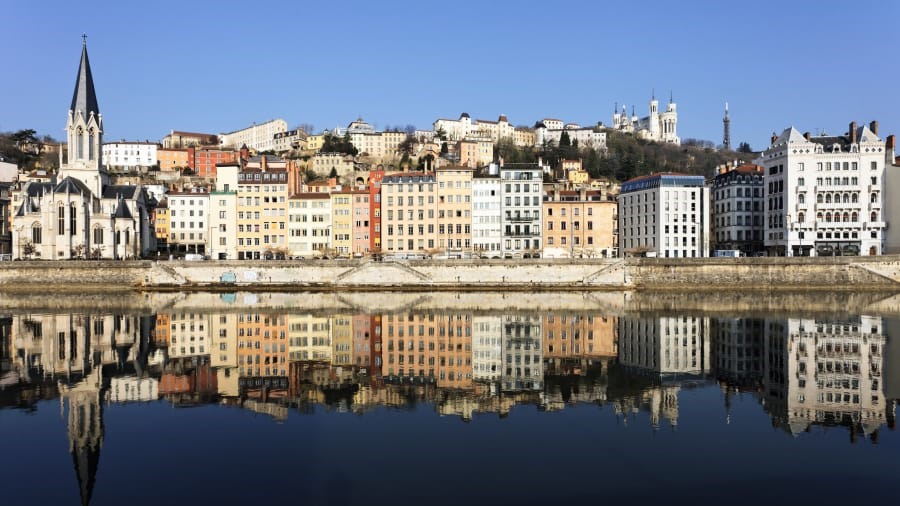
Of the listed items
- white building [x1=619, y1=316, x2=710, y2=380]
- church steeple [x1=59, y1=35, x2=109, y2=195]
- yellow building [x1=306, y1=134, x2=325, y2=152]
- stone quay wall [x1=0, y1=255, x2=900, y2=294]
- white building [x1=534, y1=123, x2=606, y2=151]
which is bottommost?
white building [x1=619, y1=316, x2=710, y2=380]

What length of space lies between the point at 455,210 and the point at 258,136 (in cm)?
11426

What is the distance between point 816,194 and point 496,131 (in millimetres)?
116447

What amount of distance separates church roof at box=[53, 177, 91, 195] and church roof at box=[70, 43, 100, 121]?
9397 mm

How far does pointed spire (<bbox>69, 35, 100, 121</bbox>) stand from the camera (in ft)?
271

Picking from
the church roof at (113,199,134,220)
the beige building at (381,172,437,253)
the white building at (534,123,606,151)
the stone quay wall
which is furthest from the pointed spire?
the white building at (534,123,606,151)

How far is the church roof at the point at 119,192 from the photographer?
3196 inches

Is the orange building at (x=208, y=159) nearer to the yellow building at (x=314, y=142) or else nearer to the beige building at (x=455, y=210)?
the yellow building at (x=314, y=142)

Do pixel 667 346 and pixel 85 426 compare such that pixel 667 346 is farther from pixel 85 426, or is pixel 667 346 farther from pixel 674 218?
pixel 674 218

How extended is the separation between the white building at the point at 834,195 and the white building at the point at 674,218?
8.46 metres

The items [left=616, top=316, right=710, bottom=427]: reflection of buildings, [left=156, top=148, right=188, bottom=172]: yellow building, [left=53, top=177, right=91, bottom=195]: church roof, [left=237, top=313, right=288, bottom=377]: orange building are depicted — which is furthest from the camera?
[left=156, top=148, right=188, bottom=172]: yellow building

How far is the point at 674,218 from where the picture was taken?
243ft

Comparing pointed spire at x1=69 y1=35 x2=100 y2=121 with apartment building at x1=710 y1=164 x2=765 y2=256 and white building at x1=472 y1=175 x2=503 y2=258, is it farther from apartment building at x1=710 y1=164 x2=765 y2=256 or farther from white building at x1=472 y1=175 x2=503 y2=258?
apartment building at x1=710 y1=164 x2=765 y2=256

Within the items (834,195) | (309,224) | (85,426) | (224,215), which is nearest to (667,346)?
(85,426)

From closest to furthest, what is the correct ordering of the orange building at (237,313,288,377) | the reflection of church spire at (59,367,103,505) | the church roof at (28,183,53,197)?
1. the reflection of church spire at (59,367,103,505)
2. the orange building at (237,313,288,377)
3. the church roof at (28,183,53,197)
